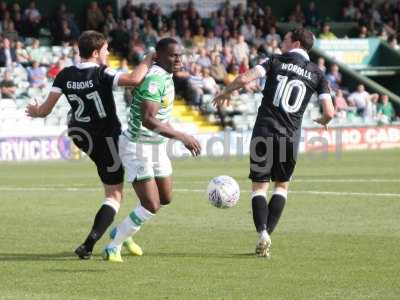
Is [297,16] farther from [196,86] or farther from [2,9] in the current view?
[2,9]

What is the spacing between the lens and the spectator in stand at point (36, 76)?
1175 inches

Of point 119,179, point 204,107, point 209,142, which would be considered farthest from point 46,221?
point 204,107

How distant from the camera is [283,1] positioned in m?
43.3

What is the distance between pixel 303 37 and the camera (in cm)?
1105

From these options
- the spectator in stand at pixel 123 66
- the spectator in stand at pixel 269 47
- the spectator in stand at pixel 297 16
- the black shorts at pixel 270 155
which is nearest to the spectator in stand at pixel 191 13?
the spectator in stand at pixel 269 47

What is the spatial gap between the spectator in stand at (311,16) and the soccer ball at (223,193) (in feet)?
102

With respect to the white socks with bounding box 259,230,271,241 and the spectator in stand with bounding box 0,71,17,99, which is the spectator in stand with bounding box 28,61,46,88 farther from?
the white socks with bounding box 259,230,271,241

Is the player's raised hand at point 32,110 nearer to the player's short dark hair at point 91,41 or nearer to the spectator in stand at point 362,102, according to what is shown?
the player's short dark hair at point 91,41

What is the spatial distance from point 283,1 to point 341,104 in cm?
965

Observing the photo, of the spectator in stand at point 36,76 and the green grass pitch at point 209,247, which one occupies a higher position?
the green grass pitch at point 209,247

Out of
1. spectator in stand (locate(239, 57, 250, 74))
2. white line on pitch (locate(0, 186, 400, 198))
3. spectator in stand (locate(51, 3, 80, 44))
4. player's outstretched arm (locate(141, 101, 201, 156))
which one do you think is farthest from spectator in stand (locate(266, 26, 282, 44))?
player's outstretched arm (locate(141, 101, 201, 156))

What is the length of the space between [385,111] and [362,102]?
2.76ft

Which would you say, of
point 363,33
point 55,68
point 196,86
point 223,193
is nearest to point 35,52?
point 55,68

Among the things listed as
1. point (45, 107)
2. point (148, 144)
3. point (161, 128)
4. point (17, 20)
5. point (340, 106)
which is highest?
point (161, 128)
